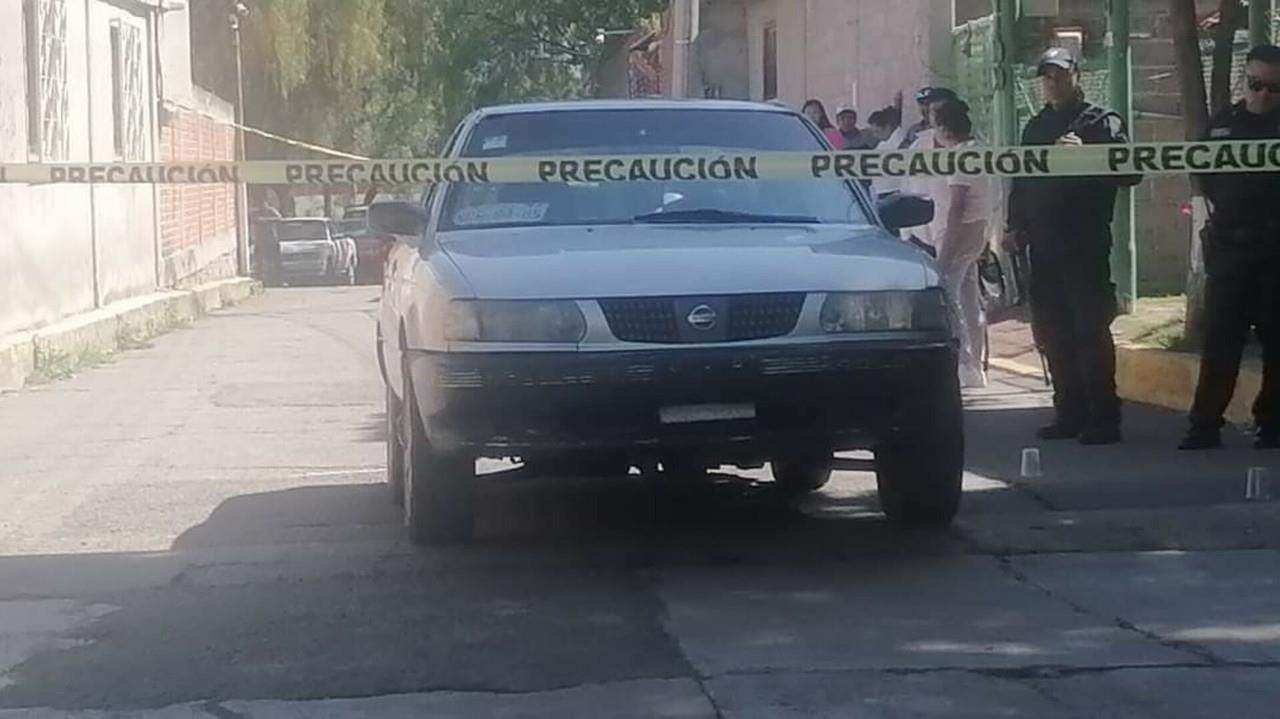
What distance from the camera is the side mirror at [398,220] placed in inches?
332

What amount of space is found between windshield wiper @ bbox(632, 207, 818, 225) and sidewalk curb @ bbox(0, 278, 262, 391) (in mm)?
8233

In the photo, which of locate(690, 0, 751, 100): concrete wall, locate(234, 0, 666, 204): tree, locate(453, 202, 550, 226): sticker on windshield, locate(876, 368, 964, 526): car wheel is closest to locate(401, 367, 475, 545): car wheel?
locate(453, 202, 550, 226): sticker on windshield

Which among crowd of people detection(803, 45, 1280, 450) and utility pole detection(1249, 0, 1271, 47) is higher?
utility pole detection(1249, 0, 1271, 47)

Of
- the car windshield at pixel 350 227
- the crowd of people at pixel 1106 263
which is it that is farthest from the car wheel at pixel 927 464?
the car windshield at pixel 350 227

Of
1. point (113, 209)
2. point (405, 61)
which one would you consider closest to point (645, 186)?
point (113, 209)

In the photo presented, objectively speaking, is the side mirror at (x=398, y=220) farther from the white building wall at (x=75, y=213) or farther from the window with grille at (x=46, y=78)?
the window with grille at (x=46, y=78)

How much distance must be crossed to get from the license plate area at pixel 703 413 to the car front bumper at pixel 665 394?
1 centimetres

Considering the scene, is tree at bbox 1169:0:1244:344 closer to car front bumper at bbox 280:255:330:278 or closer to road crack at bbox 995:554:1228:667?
road crack at bbox 995:554:1228:667

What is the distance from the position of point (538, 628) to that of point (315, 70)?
35556 millimetres

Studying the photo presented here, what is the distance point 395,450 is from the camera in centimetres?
895

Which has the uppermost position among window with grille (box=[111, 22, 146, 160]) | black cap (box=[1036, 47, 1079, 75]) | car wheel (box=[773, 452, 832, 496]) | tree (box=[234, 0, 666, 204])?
tree (box=[234, 0, 666, 204])

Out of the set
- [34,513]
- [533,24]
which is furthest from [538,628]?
[533,24]

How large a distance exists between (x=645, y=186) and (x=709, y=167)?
272 mm

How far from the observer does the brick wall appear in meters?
25.8
